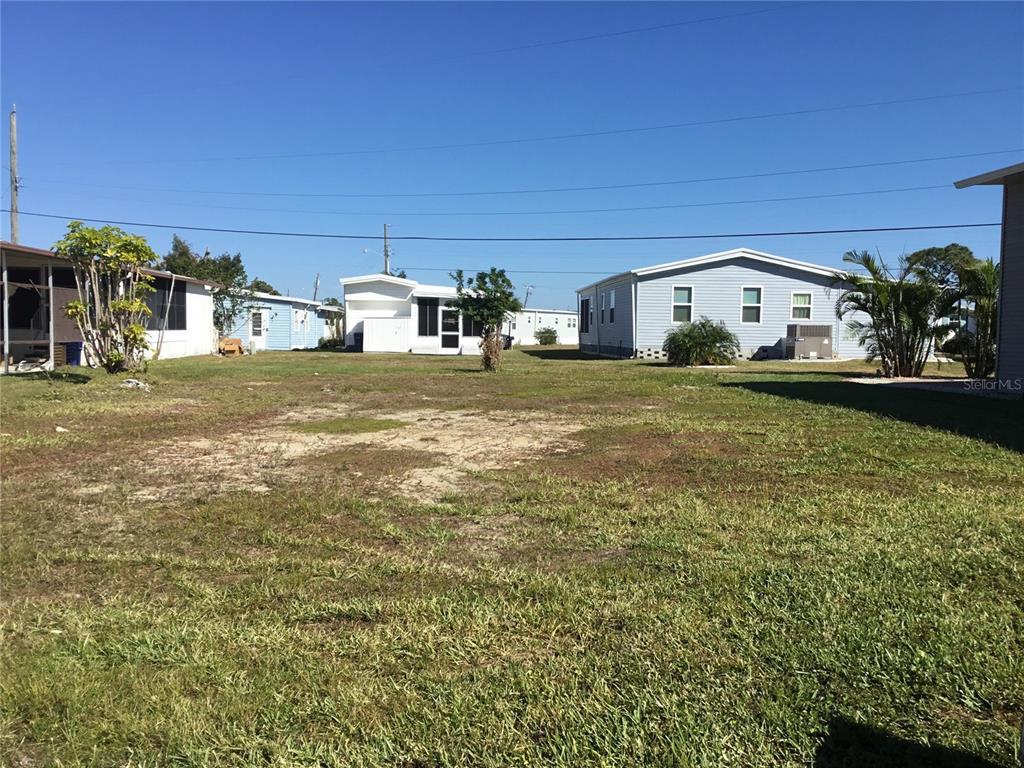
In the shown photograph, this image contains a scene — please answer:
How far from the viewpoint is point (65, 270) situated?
1908 centimetres

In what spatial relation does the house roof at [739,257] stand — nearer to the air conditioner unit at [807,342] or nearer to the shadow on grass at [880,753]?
the air conditioner unit at [807,342]

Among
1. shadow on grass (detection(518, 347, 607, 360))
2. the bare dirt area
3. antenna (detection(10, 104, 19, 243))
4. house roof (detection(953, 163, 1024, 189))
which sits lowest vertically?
the bare dirt area

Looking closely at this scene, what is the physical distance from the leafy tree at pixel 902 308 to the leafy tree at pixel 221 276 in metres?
21.2

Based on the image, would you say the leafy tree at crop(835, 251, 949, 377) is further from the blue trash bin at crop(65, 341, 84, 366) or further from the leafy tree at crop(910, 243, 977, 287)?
the blue trash bin at crop(65, 341, 84, 366)

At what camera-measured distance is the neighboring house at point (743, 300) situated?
85.2 ft

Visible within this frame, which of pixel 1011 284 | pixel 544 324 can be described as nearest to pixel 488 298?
pixel 1011 284

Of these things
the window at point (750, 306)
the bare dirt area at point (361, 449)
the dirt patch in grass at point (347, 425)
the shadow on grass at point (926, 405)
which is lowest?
the bare dirt area at point (361, 449)

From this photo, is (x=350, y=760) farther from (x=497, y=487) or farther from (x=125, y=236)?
(x=125, y=236)

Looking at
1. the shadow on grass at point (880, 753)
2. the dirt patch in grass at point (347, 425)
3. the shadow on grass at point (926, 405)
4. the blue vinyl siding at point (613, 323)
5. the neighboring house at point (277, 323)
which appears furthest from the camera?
the neighboring house at point (277, 323)

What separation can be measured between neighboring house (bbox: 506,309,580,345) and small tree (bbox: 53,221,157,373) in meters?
37.2

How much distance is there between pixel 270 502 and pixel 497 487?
1728mm

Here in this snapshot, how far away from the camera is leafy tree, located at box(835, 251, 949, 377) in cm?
1602

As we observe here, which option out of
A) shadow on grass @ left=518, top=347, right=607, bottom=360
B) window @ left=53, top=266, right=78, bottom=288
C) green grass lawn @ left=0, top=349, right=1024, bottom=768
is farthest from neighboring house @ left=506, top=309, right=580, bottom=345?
green grass lawn @ left=0, top=349, right=1024, bottom=768

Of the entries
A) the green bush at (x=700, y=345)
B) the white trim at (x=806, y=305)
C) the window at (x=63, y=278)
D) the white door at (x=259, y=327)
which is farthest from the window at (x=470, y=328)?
the window at (x=63, y=278)
